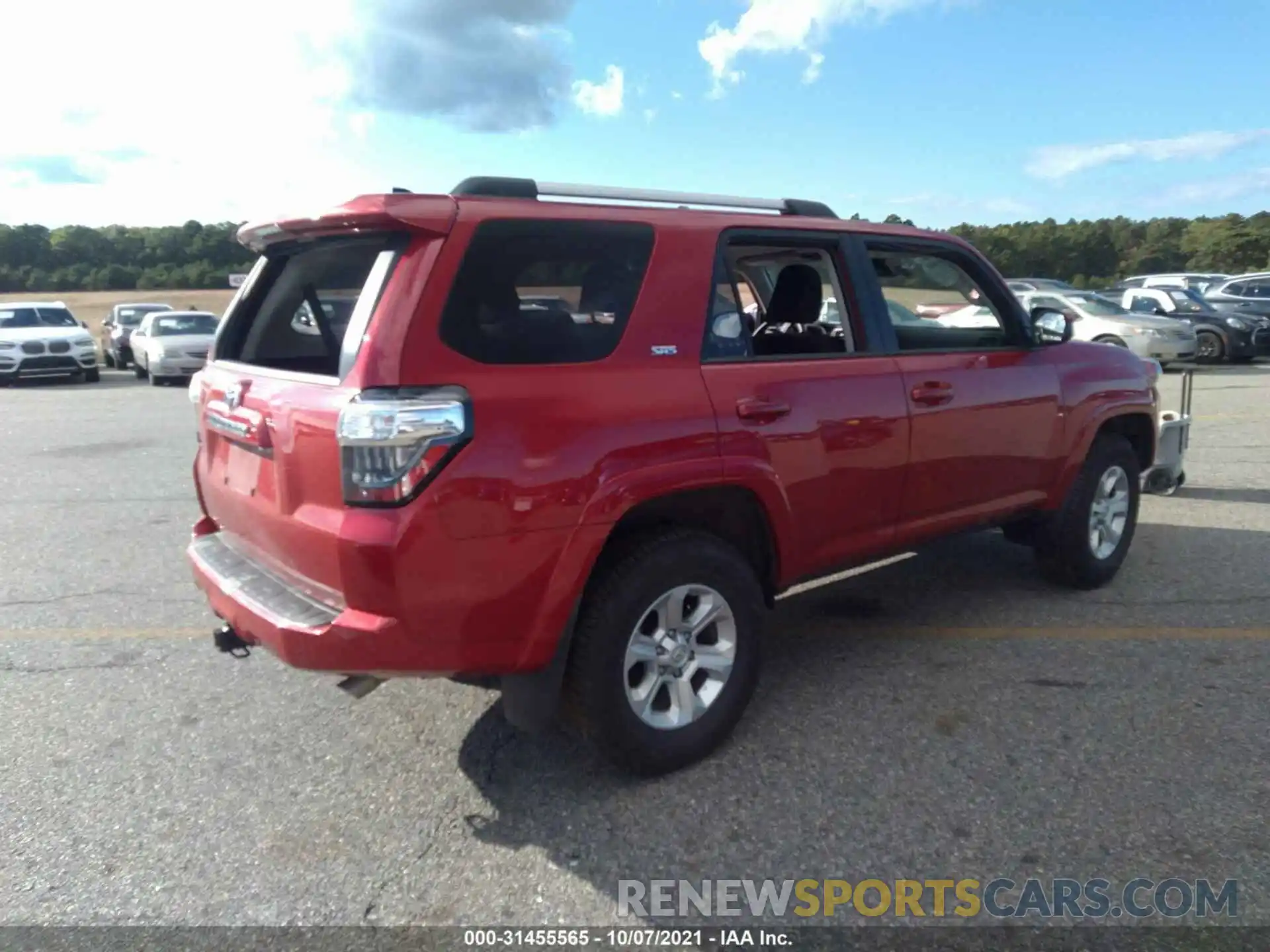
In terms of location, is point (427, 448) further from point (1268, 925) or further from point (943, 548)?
point (943, 548)

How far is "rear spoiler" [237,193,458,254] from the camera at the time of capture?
2828 millimetres

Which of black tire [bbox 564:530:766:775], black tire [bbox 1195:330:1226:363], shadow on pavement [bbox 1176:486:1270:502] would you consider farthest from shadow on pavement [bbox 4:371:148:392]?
black tire [bbox 1195:330:1226:363]

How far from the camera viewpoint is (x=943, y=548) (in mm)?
6137

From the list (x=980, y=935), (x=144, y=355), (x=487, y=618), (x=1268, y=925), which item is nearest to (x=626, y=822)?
(x=487, y=618)

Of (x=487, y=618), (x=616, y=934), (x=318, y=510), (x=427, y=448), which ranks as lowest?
(x=616, y=934)

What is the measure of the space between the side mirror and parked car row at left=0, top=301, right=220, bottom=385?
1706cm

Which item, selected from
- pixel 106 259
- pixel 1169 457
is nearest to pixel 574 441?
pixel 1169 457

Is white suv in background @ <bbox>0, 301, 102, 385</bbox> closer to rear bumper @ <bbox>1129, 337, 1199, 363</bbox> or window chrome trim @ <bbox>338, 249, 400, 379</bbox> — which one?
window chrome trim @ <bbox>338, 249, 400, 379</bbox>

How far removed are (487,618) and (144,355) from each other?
64.2 feet

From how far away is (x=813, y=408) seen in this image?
3.69 m

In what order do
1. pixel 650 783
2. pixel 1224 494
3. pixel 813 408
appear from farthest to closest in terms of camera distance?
pixel 1224 494, pixel 813 408, pixel 650 783

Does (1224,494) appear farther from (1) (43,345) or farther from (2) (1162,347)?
(1) (43,345)

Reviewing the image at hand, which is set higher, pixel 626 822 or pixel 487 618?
pixel 487 618

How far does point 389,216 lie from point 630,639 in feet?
4.87
